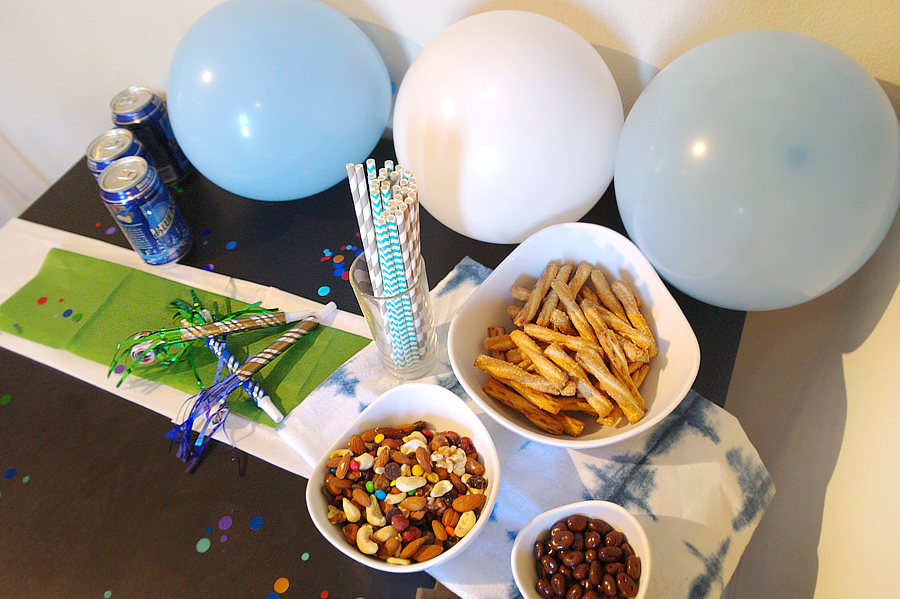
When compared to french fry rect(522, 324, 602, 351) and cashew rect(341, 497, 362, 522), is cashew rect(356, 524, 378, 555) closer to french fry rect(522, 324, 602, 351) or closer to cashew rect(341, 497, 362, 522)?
cashew rect(341, 497, 362, 522)

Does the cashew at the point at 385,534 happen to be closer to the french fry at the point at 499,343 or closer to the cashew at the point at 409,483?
the cashew at the point at 409,483

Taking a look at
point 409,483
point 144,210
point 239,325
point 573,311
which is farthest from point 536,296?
point 144,210

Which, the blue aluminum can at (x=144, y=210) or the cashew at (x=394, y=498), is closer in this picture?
the cashew at (x=394, y=498)

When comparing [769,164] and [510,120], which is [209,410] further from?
[769,164]

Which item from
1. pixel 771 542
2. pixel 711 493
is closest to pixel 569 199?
pixel 711 493

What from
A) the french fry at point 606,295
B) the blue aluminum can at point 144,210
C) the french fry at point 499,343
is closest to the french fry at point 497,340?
the french fry at point 499,343

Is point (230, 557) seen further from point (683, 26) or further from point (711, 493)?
point (683, 26)
